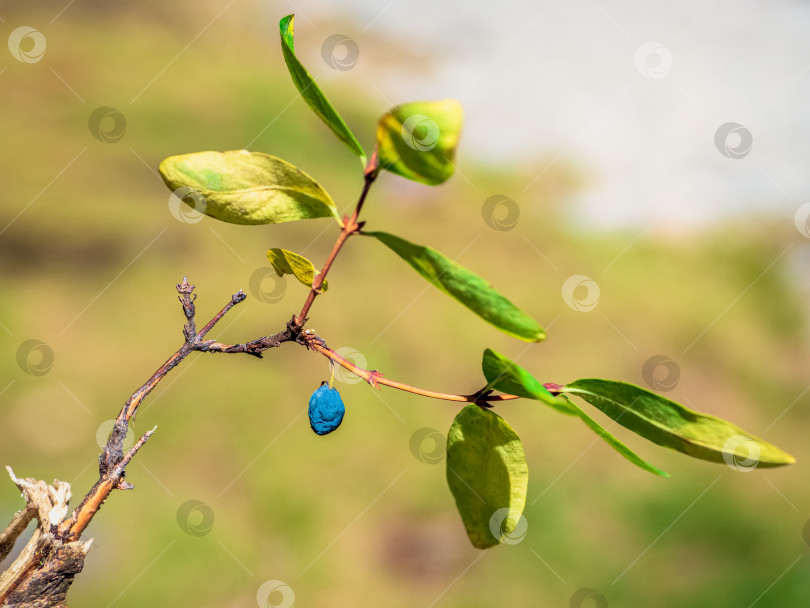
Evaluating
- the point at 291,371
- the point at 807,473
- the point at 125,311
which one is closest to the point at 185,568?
the point at 291,371

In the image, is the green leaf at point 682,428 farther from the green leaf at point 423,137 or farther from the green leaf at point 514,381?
the green leaf at point 423,137

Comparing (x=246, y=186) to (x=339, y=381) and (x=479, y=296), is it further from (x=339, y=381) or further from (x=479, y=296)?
(x=339, y=381)

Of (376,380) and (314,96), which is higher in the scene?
(314,96)

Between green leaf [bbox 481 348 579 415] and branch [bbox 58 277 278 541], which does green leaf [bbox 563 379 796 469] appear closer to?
green leaf [bbox 481 348 579 415]

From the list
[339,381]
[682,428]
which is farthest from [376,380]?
[339,381]

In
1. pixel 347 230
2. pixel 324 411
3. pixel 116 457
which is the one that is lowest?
pixel 116 457
